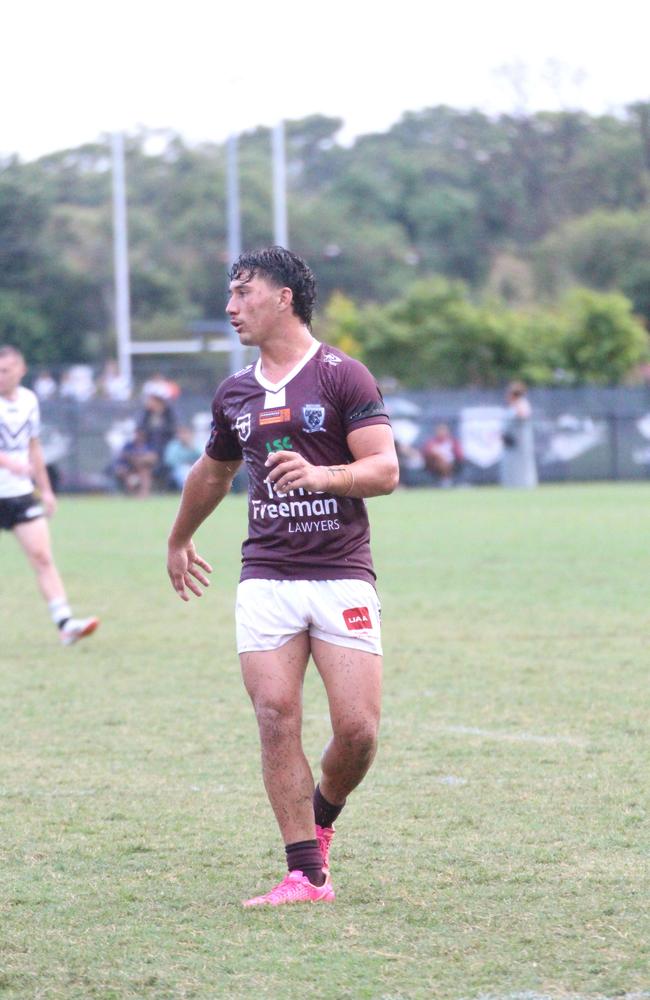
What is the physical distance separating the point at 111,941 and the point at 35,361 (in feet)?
208

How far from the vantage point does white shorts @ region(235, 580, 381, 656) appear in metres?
5.09

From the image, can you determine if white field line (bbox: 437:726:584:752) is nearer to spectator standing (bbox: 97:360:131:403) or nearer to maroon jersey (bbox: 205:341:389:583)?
maroon jersey (bbox: 205:341:389:583)

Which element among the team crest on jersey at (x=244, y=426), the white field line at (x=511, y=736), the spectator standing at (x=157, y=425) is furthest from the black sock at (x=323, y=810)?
the spectator standing at (x=157, y=425)

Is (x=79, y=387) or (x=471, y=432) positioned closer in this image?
(x=471, y=432)

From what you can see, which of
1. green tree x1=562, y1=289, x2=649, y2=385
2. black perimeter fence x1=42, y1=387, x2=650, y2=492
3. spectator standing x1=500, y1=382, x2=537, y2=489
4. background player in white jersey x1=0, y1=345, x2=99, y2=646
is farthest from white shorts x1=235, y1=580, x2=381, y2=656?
green tree x1=562, y1=289, x2=649, y2=385

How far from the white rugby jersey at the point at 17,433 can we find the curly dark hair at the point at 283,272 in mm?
6164

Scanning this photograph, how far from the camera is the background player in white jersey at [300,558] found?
16.6 ft

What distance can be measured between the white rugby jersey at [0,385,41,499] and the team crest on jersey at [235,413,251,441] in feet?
20.4

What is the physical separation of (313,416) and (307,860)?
57.6 inches

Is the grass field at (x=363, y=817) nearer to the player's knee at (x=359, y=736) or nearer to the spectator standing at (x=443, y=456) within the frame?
the player's knee at (x=359, y=736)

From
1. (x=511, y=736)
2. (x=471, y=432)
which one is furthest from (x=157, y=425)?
(x=511, y=736)

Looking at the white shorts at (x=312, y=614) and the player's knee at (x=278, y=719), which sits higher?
the white shorts at (x=312, y=614)

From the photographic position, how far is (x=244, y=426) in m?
5.20

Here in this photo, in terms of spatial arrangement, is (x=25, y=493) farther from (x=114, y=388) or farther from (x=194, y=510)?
(x=114, y=388)
